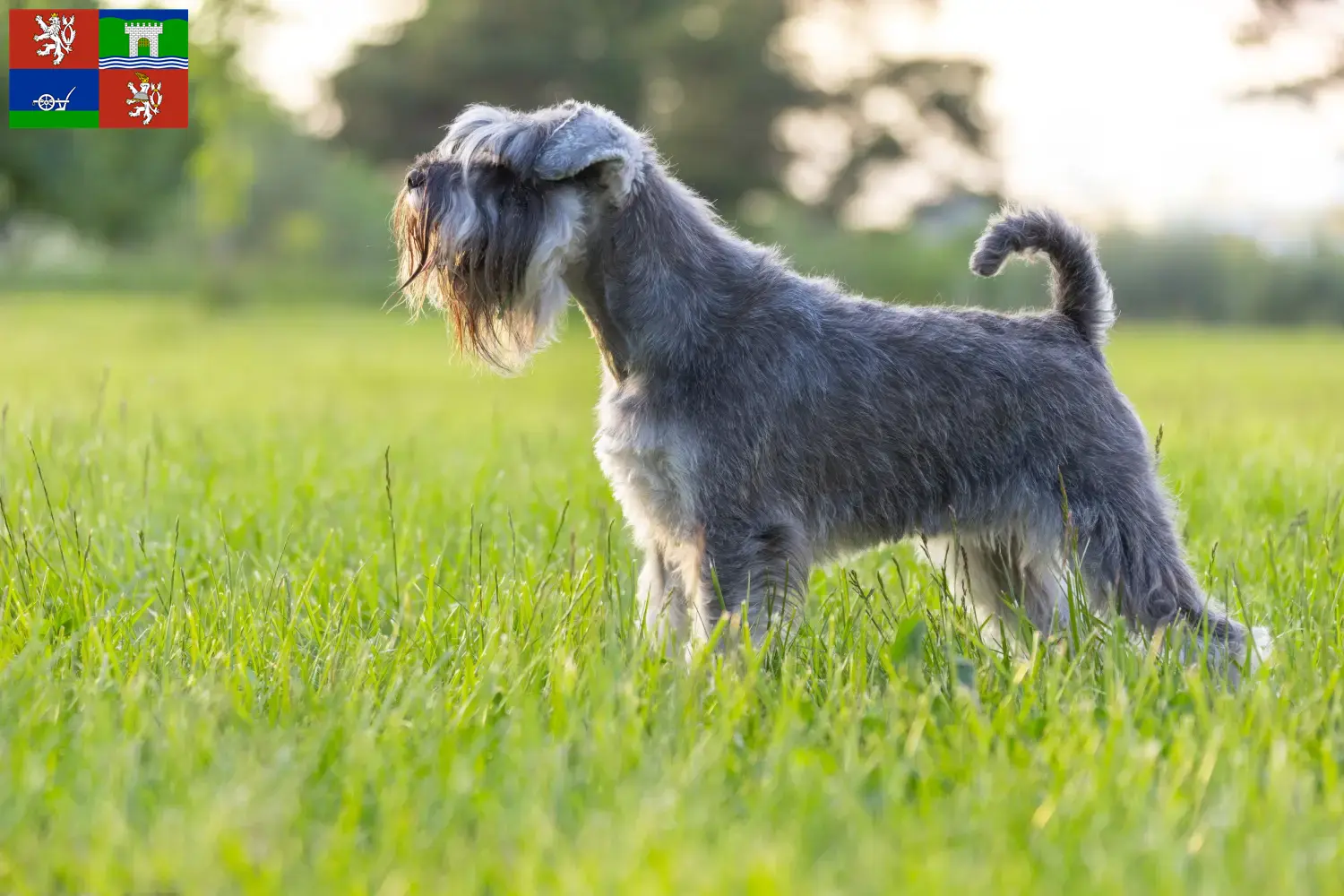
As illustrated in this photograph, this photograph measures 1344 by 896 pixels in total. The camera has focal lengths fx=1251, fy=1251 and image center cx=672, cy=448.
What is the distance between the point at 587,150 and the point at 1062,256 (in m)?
1.68

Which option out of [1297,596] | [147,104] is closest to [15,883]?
[1297,596]

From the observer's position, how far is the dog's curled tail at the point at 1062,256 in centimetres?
427

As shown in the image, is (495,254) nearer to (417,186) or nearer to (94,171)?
(417,186)

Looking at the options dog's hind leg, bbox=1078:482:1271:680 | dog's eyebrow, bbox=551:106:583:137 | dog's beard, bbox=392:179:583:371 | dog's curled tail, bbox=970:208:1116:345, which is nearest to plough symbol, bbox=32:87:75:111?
dog's beard, bbox=392:179:583:371

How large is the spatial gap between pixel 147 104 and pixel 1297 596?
6986mm

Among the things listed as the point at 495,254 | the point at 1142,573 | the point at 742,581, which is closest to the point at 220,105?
the point at 495,254

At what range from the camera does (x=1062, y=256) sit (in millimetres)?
4312

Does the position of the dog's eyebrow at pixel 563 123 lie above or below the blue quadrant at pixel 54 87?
below

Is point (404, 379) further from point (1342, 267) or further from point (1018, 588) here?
point (1342, 267)

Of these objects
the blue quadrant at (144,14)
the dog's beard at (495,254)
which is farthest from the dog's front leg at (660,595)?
the blue quadrant at (144,14)

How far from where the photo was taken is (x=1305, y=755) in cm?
285

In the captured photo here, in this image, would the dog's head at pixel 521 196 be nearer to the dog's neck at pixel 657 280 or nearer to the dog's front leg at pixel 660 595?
the dog's neck at pixel 657 280

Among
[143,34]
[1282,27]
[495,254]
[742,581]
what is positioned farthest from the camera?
[1282,27]

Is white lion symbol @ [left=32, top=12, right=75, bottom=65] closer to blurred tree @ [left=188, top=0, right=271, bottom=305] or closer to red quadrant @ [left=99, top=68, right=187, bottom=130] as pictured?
red quadrant @ [left=99, top=68, right=187, bottom=130]
